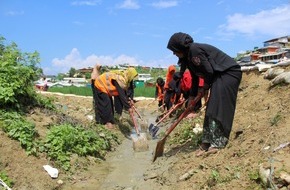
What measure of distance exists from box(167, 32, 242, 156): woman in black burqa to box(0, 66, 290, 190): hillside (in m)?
0.22

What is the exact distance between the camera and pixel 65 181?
500 cm

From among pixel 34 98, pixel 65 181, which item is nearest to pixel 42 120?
pixel 34 98

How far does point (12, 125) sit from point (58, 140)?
0.68 metres

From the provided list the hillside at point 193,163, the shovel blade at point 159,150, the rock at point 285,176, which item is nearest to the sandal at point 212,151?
the hillside at point 193,163

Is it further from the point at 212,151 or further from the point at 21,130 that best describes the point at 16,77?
the point at 212,151

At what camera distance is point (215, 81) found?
15.4 feet

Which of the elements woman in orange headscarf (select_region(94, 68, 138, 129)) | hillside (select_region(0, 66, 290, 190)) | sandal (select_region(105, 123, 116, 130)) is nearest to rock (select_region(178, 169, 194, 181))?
hillside (select_region(0, 66, 290, 190))

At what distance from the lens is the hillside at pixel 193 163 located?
3.65 m

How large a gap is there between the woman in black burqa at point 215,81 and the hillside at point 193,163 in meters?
0.22

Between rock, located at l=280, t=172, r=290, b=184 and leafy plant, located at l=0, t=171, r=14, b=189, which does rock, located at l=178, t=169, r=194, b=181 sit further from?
leafy plant, located at l=0, t=171, r=14, b=189

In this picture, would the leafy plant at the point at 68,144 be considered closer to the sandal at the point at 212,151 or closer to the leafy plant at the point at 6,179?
the leafy plant at the point at 6,179

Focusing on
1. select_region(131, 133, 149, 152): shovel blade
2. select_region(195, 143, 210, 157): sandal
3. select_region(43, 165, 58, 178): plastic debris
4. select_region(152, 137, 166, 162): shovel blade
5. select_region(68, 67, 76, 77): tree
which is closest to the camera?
select_region(195, 143, 210, 157): sandal

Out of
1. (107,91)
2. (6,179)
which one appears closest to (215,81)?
(6,179)

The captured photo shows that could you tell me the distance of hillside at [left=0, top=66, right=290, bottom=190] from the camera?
12.0 ft
